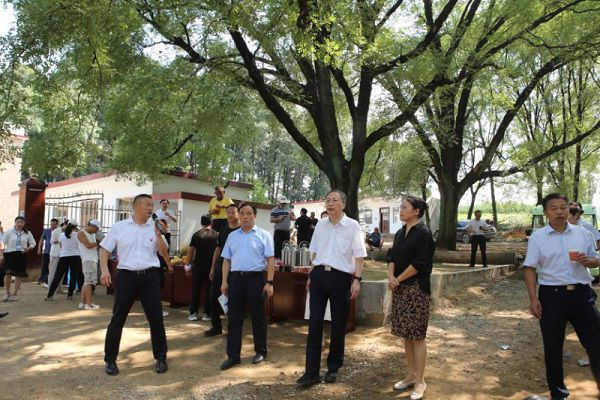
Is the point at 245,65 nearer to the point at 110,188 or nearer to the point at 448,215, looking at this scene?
the point at 448,215

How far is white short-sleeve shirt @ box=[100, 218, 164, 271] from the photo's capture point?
16.6 ft

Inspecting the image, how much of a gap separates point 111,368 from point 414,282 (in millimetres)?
3247

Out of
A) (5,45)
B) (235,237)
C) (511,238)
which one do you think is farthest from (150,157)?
(511,238)

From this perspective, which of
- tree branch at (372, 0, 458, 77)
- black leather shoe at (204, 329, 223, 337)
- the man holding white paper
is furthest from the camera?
tree branch at (372, 0, 458, 77)

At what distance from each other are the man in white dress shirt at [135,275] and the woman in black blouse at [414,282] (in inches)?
99.0

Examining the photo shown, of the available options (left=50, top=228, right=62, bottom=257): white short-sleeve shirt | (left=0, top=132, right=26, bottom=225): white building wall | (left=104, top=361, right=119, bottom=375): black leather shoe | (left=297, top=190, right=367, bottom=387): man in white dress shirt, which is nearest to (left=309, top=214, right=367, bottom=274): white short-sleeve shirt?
(left=297, top=190, right=367, bottom=387): man in white dress shirt

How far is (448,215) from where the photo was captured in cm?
1778

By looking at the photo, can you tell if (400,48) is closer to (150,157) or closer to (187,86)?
(187,86)

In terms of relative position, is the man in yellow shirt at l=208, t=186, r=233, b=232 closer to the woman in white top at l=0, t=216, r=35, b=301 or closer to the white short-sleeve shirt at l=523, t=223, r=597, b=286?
the woman in white top at l=0, t=216, r=35, b=301

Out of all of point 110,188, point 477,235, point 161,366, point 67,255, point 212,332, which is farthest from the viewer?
point 110,188

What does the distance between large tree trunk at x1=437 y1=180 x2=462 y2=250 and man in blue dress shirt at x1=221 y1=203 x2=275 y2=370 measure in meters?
13.4

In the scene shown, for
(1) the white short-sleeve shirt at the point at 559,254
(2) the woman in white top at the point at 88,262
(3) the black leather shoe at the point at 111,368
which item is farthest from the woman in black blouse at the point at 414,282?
(2) the woman in white top at the point at 88,262

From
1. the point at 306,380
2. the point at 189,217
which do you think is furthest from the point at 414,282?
the point at 189,217

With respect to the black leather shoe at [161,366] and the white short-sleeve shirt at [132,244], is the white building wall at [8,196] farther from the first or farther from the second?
the black leather shoe at [161,366]
